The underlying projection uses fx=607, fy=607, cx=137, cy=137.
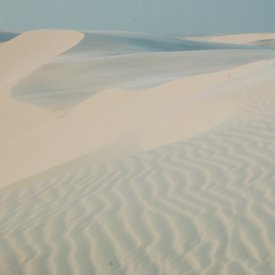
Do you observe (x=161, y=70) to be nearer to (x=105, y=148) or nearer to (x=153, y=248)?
(x=105, y=148)

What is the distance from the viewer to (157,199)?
16.5 ft

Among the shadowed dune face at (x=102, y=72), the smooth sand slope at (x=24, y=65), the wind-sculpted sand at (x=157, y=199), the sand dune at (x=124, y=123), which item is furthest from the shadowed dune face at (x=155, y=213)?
the shadowed dune face at (x=102, y=72)

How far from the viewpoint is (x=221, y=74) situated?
47.7 feet

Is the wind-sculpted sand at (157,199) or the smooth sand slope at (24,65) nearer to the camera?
the wind-sculpted sand at (157,199)

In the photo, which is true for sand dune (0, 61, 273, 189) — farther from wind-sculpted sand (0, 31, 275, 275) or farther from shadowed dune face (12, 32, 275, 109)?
shadowed dune face (12, 32, 275, 109)

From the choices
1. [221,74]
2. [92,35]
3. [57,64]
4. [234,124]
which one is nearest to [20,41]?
[92,35]

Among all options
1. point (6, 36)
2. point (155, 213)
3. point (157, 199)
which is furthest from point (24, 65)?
point (155, 213)

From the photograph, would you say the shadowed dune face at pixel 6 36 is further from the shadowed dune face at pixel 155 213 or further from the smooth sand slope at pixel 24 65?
the shadowed dune face at pixel 155 213

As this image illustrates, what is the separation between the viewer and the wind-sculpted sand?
3.93m

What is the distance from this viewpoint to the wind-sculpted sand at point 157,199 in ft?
12.9

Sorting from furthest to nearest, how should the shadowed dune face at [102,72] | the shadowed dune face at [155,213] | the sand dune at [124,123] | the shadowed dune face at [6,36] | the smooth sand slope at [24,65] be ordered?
the shadowed dune face at [6,36], the shadowed dune face at [102,72], the smooth sand slope at [24,65], the sand dune at [124,123], the shadowed dune face at [155,213]

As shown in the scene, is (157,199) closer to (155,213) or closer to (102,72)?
(155,213)

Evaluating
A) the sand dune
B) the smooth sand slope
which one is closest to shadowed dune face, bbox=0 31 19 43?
the smooth sand slope

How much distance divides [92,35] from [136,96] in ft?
65.2
